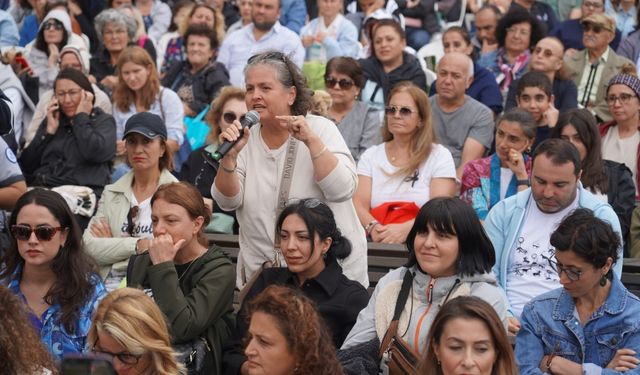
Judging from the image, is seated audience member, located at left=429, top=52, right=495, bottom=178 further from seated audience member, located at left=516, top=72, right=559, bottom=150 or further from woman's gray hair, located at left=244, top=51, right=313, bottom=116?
woman's gray hair, located at left=244, top=51, right=313, bottom=116

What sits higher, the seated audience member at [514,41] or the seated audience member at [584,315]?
the seated audience member at [514,41]

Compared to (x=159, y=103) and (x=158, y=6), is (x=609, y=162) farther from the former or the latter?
(x=158, y=6)

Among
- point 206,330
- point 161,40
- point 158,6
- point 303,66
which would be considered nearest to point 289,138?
point 206,330

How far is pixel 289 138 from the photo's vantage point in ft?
20.8

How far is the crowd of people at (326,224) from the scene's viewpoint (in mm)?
5000

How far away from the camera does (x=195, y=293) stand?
5.80 m

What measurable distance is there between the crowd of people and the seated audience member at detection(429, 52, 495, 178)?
0.02 meters

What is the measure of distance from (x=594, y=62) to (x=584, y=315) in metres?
5.81

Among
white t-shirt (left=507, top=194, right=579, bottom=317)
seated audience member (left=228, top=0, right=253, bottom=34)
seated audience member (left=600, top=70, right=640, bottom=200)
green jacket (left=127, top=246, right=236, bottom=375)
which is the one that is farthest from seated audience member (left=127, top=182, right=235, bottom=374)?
seated audience member (left=228, top=0, right=253, bottom=34)

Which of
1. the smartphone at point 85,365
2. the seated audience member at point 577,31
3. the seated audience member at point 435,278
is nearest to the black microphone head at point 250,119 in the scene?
the seated audience member at point 435,278

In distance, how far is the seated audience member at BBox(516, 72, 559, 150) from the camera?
29.6 ft

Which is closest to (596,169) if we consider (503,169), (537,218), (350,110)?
(503,169)

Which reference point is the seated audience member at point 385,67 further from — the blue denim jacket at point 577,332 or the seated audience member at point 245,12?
the blue denim jacket at point 577,332

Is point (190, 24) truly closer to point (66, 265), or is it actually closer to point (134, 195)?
point (134, 195)
